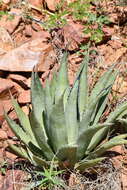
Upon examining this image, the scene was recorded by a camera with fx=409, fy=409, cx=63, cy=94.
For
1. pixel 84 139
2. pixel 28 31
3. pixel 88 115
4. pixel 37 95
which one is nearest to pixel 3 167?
pixel 37 95

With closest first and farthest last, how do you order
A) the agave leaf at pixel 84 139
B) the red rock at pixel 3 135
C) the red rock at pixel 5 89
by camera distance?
the agave leaf at pixel 84 139 → the red rock at pixel 3 135 → the red rock at pixel 5 89

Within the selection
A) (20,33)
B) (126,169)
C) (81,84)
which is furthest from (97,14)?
(126,169)

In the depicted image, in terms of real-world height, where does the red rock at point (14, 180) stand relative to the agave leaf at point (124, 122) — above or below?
below

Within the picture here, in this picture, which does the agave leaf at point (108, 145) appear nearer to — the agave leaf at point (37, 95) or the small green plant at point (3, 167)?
the agave leaf at point (37, 95)

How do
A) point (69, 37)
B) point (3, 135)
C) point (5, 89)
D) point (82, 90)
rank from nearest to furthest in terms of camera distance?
1. point (82, 90)
2. point (3, 135)
3. point (5, 89)
4. point (69, 37)

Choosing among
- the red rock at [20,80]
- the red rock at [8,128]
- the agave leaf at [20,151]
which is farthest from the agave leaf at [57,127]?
the red rock at [20,80]

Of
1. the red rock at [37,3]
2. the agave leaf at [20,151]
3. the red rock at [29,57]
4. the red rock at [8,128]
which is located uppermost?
the red rock at [37,3]

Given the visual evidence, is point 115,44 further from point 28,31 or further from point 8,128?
point 8,128

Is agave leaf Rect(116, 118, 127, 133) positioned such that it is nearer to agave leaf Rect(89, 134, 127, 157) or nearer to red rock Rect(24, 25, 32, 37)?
agave leaf Rect(89, 134, 127, 157)
